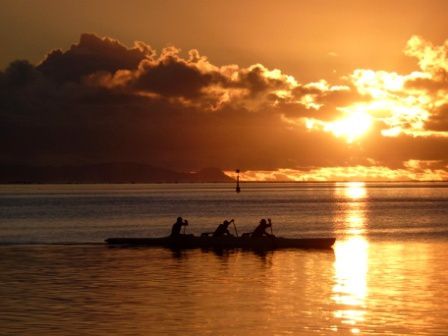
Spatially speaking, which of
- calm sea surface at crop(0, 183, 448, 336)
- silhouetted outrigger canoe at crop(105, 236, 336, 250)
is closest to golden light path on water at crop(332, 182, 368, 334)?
calm sea surface at crop(0, 183, 448, 336)

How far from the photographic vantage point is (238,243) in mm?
48875

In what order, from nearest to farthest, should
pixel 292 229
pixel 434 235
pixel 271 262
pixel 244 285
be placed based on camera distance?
pixel 244 285
pixel 271 262
pixel 434 235
pixel 292 229

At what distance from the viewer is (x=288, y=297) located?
27.9 meters

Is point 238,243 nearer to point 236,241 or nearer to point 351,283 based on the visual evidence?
point 236,241

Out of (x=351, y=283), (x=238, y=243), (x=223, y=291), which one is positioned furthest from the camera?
(x=238, y=243)

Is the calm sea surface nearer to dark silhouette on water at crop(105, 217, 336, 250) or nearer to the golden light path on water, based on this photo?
the golden light path on water

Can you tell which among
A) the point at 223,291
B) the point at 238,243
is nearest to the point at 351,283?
the point at 223,291

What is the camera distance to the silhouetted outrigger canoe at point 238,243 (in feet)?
157

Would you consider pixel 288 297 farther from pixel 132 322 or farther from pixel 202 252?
pixel 202 252

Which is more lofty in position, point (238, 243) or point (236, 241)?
point (236, 241)

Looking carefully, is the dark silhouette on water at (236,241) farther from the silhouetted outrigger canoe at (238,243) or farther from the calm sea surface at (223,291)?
the calm sea surface at (223,291)

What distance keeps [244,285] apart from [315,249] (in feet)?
53.4

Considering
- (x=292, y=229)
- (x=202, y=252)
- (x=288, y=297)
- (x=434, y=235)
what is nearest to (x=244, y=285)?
(x=288, y=297)

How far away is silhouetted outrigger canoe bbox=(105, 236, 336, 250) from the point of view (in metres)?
47.9
